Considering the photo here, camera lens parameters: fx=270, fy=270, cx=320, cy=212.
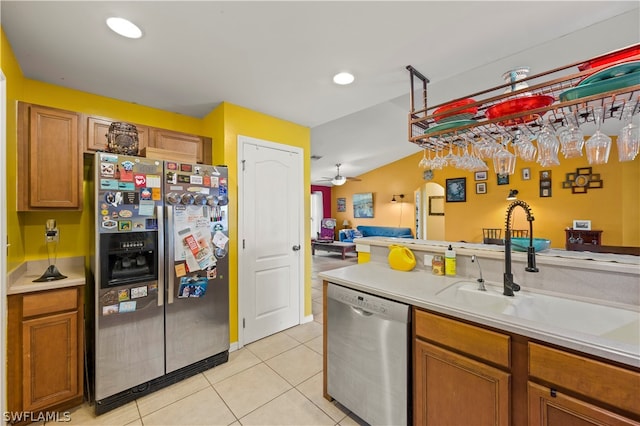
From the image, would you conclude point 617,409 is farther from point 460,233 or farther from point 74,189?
point 460,233

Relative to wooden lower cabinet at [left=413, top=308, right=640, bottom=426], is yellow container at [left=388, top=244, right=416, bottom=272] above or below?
above

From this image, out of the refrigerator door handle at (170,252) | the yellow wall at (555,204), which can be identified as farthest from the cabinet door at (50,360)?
the yellow wall at (555,204)

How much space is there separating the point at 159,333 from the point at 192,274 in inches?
18.5

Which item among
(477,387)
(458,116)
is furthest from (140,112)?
(477,387)

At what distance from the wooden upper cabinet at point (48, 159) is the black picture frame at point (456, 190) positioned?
22.3 ft

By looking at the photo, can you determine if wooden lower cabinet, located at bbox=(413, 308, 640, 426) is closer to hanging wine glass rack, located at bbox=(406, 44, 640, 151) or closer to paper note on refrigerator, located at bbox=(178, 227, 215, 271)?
hanging wine glass rack, located at bbox=(406, 44, 640, 151)

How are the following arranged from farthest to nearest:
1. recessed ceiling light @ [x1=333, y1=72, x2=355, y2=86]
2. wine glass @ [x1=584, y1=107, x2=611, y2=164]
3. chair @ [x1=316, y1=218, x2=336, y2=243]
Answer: chair @ [x1=316, y1=218, x2=336, y2=243] → recessed ceiling light @ [x1=333, y1=72, x2=355, y2=86] → wine glass @ [x1=584, y1=107, x2=611, y2=164]

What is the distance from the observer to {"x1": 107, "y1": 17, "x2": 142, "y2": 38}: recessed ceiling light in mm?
1507

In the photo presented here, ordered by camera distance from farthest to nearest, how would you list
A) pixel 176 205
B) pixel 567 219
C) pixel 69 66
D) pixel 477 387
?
pixel 567 219 → pixel 176 205 → pixel 69 66 → pixel 477 387

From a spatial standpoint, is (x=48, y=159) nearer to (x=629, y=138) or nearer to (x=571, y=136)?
(x=571, y=136)

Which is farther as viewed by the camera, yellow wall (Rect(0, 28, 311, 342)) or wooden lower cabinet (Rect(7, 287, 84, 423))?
yellow wall (Rect(0, 28, 311, 342))

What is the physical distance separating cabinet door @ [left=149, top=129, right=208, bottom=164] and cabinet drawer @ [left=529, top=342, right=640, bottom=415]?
2815 mm

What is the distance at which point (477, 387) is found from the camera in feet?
3.98

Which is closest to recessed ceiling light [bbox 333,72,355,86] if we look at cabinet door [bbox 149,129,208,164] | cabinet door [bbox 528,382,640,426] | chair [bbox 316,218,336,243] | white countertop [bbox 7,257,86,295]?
cabinet door [bbox 149,129,208,164]
